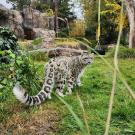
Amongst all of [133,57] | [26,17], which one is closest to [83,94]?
[133,57]

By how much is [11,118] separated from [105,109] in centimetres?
157

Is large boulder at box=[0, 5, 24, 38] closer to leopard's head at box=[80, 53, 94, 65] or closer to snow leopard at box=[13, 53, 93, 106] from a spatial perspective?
leopard's head at box=[80, 53, 94, 65]

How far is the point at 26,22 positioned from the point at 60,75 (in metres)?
24.8

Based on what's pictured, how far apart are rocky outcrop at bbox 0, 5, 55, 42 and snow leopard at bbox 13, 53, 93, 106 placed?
18939 millimetres

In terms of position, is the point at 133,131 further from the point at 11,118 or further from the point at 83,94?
the point at 83,94

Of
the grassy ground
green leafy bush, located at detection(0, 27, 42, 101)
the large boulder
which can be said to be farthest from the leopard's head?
the large boulder

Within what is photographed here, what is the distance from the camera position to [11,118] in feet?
17.7

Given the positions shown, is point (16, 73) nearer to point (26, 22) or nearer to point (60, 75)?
point (60, 75)

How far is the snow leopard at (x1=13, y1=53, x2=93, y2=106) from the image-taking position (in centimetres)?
641

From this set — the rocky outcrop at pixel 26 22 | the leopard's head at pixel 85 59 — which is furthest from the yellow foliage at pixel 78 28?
the leopard's head at pixel 85 59

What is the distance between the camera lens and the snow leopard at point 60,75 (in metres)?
6.41

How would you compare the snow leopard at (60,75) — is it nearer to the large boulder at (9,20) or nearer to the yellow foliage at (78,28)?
the large boulder at (9,20)

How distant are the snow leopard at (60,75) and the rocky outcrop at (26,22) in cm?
1894

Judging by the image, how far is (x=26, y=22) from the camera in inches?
1241
